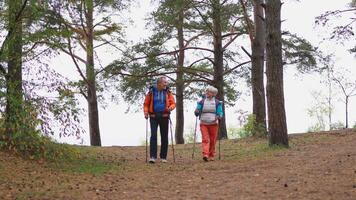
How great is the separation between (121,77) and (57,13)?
1120 cm

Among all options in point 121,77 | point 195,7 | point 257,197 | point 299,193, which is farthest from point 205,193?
point 121,77

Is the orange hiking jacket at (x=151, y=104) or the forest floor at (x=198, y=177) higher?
the orange hiking jacket at (x=151, y=104)

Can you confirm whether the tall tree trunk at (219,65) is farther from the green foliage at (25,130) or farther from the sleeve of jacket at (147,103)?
the green foliage at (25,130)

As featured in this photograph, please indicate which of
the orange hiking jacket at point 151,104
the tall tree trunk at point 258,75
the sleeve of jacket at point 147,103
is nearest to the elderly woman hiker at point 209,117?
the orange hiking jacket at point 151,104

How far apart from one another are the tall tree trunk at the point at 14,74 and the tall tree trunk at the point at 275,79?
6.24 m

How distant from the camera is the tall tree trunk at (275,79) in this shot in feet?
41.1

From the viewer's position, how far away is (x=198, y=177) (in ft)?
28.9

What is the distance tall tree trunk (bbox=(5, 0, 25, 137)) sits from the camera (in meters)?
7.59

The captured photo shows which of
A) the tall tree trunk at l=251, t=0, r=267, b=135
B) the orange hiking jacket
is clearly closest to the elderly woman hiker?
the orange hiking jacket

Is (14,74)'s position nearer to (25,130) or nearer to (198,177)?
(25,130)

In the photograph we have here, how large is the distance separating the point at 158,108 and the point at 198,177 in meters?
2.89

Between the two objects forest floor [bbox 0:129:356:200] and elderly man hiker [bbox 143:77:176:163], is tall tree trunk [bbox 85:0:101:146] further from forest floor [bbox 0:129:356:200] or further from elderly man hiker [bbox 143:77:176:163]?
elderly man hiker [bbox 143:77:176:163]

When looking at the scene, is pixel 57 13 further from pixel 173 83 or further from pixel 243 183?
pixel 173 83

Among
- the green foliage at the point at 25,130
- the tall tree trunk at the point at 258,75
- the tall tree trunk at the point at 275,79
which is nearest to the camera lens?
the green foliage at the point at 25,130
